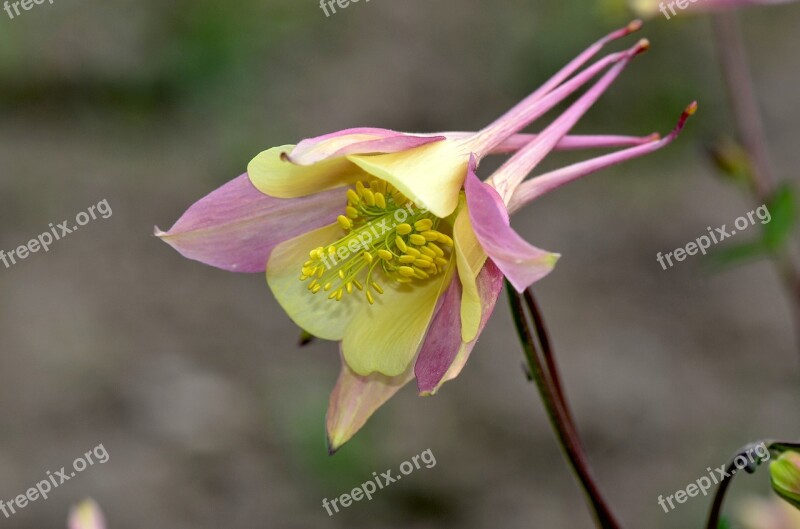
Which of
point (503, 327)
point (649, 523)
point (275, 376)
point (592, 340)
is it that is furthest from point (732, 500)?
point (275, 376)

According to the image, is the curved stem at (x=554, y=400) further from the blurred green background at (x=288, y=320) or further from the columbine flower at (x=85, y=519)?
the blurred green background at (x=288, y=320)

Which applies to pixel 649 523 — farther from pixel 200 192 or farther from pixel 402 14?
pixel 402 14
